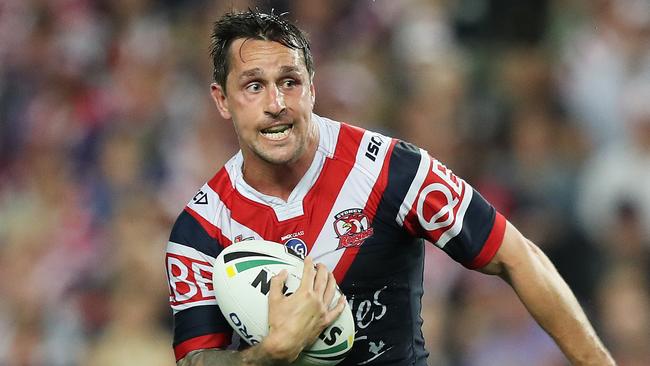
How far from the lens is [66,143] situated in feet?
30.3

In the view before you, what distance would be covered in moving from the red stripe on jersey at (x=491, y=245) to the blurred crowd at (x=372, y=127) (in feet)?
8.07

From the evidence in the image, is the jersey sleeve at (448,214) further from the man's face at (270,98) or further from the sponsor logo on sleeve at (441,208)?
the man's face at (270,98)

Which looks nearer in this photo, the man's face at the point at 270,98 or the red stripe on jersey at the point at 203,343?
the man's face at the point at 270,98

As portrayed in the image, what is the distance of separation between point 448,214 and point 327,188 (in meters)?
0.44

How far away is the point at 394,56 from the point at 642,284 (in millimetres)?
2766

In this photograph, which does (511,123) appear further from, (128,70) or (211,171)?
(128,70)

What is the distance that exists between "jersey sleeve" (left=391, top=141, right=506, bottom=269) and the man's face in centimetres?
36

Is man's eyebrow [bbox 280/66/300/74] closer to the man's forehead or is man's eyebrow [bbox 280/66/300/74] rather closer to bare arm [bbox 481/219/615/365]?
the man's forehead

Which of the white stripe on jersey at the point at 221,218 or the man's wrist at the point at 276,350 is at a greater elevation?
the white stripe on jersey at the point at 221,218

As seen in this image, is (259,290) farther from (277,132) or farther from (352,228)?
(277,132)

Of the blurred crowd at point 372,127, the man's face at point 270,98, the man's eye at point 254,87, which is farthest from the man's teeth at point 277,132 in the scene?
the blurred crowd at point 372,127

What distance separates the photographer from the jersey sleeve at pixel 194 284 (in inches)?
165

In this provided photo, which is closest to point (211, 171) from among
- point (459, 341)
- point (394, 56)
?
point (394, 56)

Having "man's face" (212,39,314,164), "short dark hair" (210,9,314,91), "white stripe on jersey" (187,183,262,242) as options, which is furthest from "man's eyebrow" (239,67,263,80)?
"white stripe on jersey" (187,183,262,242)
